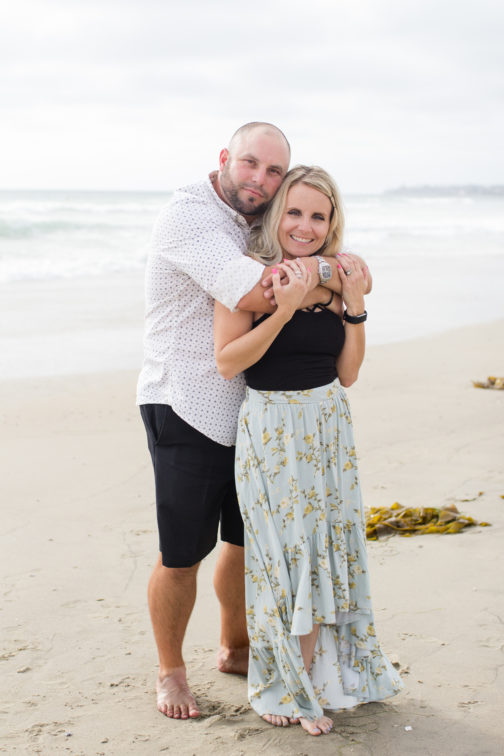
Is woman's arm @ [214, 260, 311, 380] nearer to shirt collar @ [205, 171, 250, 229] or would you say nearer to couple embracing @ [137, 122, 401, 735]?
couple embracing @ [137, 122, 401, 735]

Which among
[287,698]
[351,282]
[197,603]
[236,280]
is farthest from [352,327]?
[197,603]

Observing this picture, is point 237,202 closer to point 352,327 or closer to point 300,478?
point 352,327

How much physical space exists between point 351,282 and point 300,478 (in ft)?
2.28

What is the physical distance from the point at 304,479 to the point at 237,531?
0.53 metres

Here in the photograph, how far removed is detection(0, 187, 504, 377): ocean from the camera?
1001 centimetres

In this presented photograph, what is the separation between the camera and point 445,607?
12.9 ft

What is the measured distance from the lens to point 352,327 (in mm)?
3076

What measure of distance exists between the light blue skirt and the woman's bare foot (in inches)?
0.7

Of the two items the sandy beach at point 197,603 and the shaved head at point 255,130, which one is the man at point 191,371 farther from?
the sandy beach at point 197,603

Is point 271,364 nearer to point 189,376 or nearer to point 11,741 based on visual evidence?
point 189,376

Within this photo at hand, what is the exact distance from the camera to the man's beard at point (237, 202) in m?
2.99

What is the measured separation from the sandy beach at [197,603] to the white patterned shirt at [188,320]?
1079 mm

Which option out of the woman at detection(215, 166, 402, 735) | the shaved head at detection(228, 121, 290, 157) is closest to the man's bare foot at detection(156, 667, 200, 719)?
the woman at detection(215, 166, 402, 735)

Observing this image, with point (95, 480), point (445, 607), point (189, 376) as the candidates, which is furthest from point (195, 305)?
point (95, 480)
